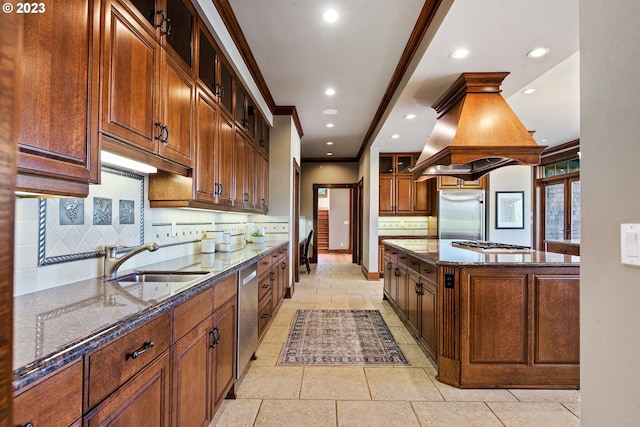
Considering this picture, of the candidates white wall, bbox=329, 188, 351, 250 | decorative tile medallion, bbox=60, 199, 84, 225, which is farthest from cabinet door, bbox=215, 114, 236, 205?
white wall, bbox=329, 188, 351, 250

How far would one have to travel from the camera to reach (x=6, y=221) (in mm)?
396

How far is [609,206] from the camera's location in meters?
0.88

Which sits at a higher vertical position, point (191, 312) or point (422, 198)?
point (422, 198)

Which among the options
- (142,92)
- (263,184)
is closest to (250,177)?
(263,184)

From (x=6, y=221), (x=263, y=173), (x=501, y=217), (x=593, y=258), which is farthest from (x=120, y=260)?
(x=501, y=217)

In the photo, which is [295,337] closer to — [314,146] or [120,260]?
[120,260]

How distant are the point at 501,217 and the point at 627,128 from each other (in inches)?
246

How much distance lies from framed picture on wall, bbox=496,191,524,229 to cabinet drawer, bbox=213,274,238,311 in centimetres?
595

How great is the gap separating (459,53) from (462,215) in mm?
4300

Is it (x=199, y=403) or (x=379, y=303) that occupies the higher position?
(x=199, y=403)

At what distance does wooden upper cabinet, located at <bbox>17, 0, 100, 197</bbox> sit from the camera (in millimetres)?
935

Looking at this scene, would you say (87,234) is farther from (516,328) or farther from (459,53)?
(459,53)

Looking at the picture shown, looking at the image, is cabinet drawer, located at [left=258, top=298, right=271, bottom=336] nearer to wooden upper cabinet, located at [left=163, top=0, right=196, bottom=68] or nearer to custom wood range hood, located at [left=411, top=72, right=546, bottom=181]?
wooden upper cabinet, located at [left=163, top=0, right=196, bottom=68]

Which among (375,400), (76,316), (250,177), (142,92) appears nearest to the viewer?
(76,316)
